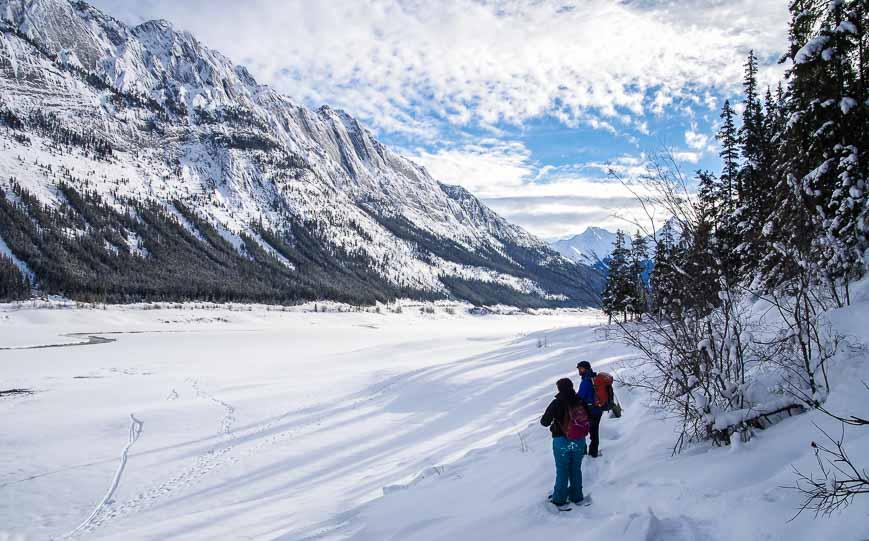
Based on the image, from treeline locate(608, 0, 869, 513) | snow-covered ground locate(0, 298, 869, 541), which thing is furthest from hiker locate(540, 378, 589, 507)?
treeline locate(608, 0, 869, 513)

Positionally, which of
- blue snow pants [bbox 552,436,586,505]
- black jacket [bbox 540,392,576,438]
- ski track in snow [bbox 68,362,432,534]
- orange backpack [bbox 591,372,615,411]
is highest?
black jacket [bbox 540,392,576,438]

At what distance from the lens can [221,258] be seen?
12988 cm

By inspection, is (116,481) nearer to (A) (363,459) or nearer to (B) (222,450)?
(B) (222,450)

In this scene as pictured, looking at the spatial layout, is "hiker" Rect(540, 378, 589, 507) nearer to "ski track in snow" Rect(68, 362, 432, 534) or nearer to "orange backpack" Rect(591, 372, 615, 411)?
"orange backpack" Rect(591, 372, 615, 411)

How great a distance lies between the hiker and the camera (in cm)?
511

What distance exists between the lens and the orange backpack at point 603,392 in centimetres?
721

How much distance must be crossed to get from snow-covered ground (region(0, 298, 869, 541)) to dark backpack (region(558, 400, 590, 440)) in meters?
0.76

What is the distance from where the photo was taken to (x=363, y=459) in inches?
448

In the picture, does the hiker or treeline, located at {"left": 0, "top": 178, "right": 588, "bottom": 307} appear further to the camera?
treeline, located at {"left": 0, "top": 178, "right": 588, "bottom": 307}

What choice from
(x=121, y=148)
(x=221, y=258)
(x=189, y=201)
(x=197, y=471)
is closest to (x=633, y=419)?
(x=197, y=471)

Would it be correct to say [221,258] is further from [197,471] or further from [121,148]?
[197,471]

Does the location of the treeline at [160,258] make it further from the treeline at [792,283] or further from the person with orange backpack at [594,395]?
the person with orange backpack at [594,395]

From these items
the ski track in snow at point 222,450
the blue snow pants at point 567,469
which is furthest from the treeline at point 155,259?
the blue snow pants at point 567,469

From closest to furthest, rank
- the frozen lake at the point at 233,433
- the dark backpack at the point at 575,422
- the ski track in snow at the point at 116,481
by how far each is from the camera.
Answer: the dark backpack at the point at 575,422, the ski track in snow at the point at 116,481, the frozen lake at the point at 233,433
